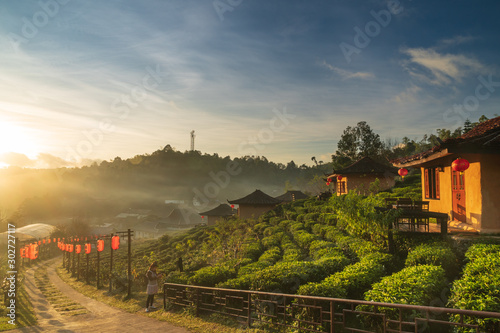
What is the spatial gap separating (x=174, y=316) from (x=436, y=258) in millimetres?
7526

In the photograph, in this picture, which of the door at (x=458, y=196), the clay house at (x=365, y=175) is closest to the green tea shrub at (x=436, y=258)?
the door at (x=458, y=196)

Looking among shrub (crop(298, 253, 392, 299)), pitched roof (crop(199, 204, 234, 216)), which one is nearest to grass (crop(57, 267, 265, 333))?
shrub (crop(298, 253, 392, 299))

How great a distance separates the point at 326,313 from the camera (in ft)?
20.5

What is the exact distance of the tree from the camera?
4547 centimetres

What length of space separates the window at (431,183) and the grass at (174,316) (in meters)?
10.3

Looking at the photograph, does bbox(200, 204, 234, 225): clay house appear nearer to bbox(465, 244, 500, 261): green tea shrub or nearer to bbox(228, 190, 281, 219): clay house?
bbox(228, 190, 281, 219): clay house

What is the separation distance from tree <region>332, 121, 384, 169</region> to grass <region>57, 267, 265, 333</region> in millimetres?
36250

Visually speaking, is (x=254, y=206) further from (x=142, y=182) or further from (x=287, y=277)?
(x=142, y=182)

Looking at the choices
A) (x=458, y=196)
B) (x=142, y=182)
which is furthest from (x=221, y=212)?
(x=142, y=182)

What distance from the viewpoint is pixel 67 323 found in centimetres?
1041

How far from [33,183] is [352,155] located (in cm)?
9945

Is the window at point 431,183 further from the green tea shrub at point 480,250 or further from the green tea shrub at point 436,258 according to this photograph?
the green tea shrub at point 480,250

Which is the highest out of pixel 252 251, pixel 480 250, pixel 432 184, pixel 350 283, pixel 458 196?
pixel 432 184

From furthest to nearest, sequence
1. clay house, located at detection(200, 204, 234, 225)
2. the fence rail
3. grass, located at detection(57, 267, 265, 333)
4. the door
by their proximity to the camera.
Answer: clay house, located at detection(200, 204, 234, 225) < the door < grass, located at detection(57, 267, 265, 333) < the fence rail
